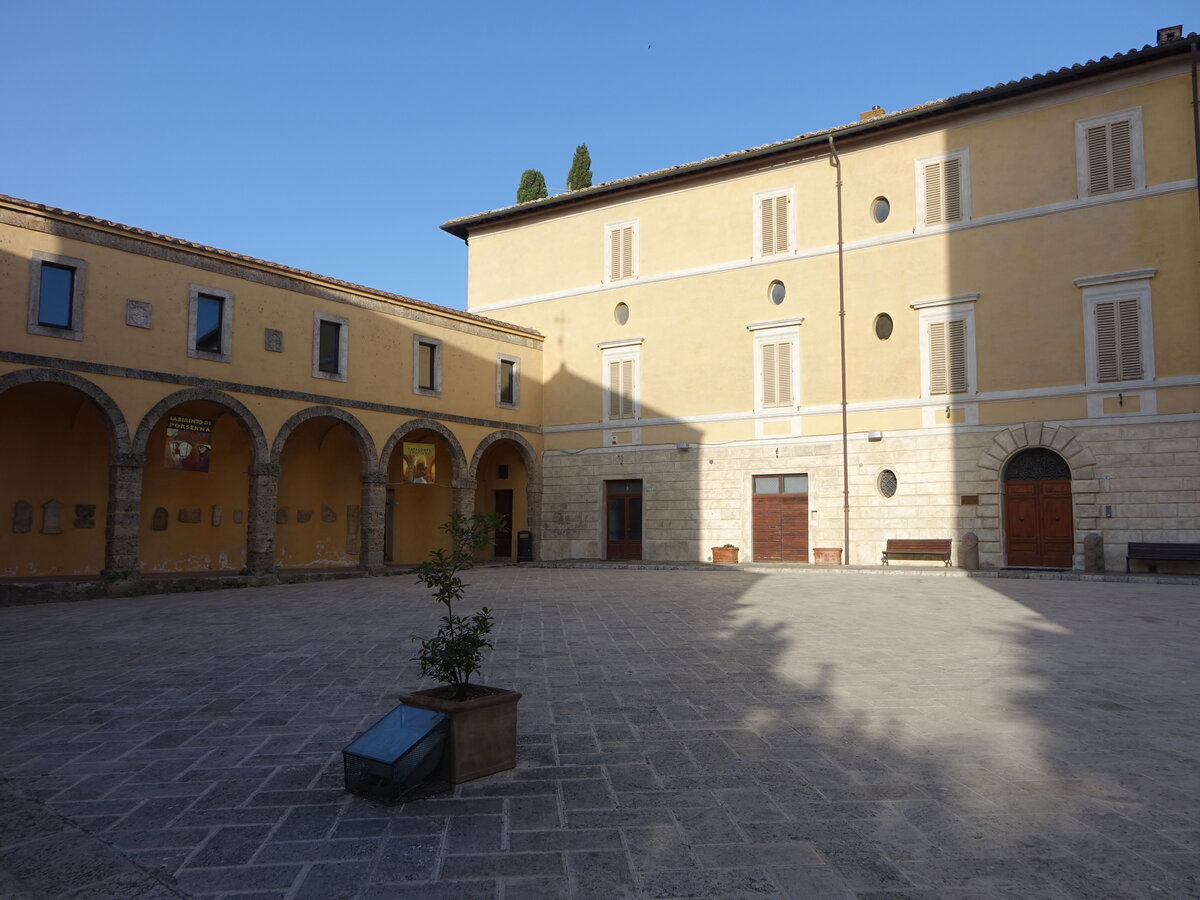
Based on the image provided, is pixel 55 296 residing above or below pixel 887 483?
above

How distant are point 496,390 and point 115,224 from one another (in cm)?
1075

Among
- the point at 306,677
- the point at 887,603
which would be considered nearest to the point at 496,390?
the point at 887,603

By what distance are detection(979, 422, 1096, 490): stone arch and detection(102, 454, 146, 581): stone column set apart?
706 inches

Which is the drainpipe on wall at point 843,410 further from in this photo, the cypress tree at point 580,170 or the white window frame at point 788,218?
the cypress tree at point 580,170

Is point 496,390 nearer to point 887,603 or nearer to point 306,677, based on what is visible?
point 887,603

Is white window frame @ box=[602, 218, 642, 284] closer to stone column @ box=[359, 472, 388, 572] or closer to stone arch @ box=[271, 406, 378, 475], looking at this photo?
stone arch @ box=[271, 406, 378, 475]

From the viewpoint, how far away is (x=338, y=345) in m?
19.4

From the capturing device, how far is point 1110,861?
331 cm

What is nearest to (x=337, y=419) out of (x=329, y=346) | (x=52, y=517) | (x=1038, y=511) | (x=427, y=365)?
(x=329, y=346)

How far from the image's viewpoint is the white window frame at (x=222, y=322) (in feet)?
53.3

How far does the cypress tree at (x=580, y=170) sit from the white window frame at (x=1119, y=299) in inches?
926

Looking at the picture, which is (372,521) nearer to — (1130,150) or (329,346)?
(329,346)

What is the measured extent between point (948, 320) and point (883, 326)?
1559mm

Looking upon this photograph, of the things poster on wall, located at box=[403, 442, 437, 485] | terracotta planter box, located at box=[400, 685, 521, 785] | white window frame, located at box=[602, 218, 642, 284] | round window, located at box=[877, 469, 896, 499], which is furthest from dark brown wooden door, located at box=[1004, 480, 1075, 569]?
terracotta planter box, located at box=[400, 685, 521, 785]
